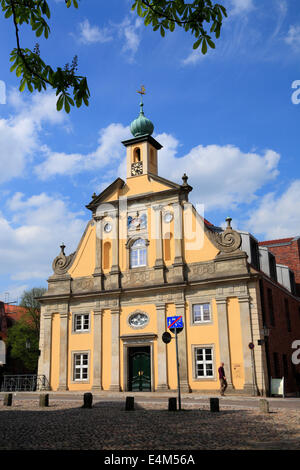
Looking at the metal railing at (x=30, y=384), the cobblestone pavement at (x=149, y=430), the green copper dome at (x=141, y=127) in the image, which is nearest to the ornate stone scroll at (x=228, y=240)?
the green copper dome at (x=141, y=127)

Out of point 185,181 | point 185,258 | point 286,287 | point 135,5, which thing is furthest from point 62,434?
point 286,287

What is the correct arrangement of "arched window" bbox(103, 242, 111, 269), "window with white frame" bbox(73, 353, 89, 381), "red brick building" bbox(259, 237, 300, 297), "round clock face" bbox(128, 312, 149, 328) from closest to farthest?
"round clock face" bbox(128, 312, 149, 328) < "window with white frame" bbox(73, 353, 89, 381) < "arched window" bbox(103, 242, 111, 269) < "red brick building" bbox(259, 237, 300, 297)

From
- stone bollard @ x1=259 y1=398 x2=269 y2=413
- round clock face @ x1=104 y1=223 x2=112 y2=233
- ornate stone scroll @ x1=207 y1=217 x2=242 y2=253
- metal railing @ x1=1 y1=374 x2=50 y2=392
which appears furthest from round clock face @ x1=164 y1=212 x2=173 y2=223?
stone bollard @ x1=259 y1=398 x2=269 y2=413

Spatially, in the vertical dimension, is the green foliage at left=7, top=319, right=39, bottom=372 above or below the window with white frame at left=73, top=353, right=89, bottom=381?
above

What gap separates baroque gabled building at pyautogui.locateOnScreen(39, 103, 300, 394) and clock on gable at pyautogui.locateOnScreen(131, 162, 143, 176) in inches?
3.2

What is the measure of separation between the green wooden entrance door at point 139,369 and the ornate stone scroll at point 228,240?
25.4 feet

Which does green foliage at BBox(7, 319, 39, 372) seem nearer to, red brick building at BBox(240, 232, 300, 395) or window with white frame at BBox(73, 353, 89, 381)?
window with white frame at BBox(73, 353, 89, 381)

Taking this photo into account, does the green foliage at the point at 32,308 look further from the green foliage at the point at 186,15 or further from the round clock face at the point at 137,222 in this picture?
the green foliage at the point at 186,15

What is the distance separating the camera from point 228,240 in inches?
1082

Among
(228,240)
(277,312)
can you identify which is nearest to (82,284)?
(228,240)

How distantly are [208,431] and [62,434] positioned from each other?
3.20 meters

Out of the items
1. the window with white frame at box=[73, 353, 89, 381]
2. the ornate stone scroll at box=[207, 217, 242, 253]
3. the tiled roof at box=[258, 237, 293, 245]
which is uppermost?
the tiled roof at box=[258, 237, 293, 245]

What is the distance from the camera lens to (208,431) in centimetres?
1011

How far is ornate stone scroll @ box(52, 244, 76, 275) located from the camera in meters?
32.8
